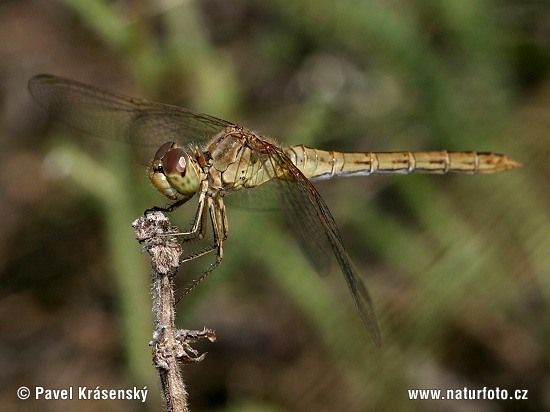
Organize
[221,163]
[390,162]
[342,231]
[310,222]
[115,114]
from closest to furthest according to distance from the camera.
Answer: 1. [310,222]
2. [221,163]
3. [115,114]
4. [390,162]
5. [342,231]

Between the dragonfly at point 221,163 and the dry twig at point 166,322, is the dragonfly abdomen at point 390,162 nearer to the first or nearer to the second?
the dragonfly at point 221,163

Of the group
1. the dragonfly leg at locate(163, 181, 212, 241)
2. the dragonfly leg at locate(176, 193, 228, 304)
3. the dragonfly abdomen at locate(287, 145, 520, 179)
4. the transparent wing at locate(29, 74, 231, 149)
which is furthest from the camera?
the dragonfly abdomen at locate(287, 145, 520, 179)

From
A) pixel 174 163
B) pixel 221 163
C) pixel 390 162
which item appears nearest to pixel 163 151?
pixel 174 163

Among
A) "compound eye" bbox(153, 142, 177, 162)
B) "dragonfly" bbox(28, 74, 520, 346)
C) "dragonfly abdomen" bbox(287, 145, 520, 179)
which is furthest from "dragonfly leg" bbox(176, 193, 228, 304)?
"dragonfly abdomen" bbox(287, 145, 520, 179)

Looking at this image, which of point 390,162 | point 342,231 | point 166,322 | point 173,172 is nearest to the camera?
point 166,322

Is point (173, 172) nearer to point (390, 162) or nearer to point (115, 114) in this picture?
point (115, 114)

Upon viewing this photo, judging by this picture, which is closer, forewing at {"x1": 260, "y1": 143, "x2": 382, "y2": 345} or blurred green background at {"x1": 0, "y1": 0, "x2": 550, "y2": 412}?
forewing at {"x1": 260, "y1": 143, "x2": 382, "y2": 345}

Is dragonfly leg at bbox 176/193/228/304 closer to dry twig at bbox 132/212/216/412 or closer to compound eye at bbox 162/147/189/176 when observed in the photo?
compound eye at bbox 162/147/189/176
